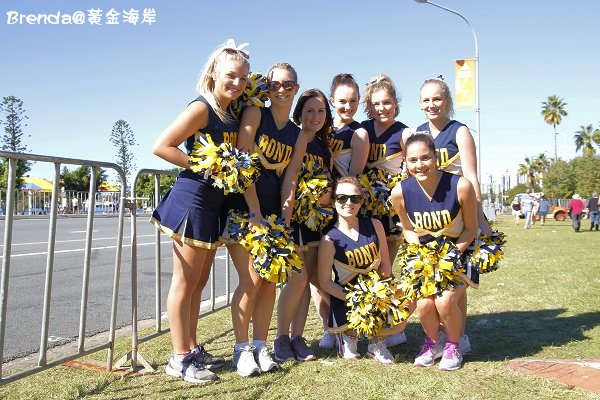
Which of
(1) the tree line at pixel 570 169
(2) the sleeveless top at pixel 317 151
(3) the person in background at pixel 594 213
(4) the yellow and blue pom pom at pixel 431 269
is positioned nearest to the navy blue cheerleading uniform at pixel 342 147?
(2) the sleeveless top at pixel 317 151

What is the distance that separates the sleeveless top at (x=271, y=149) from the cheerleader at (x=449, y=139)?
1109mm

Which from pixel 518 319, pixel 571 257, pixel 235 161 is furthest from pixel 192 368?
pixel 571 257

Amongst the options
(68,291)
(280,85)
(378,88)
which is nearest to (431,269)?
(378,88)

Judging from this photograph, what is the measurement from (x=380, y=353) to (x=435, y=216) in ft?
3.49

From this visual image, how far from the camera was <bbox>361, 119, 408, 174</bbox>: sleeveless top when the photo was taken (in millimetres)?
4230

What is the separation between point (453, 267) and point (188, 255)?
180 cm

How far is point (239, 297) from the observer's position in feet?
11.9

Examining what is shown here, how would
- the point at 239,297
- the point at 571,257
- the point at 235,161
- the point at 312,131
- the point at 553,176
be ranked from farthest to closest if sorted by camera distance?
the point at 553,176 → the point at 571,257 → the point at 312,131 → the point at 239,297 → the point at 235,161

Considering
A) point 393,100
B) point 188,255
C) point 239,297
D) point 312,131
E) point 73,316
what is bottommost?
point 73,316

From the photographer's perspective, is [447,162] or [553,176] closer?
[447,162]

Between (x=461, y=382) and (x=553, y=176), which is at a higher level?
(x=553, y=176)

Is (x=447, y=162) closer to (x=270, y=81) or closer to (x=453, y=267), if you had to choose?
(x=453, y=267)

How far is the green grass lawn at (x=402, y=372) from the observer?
121 inches

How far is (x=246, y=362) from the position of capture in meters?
3.45
